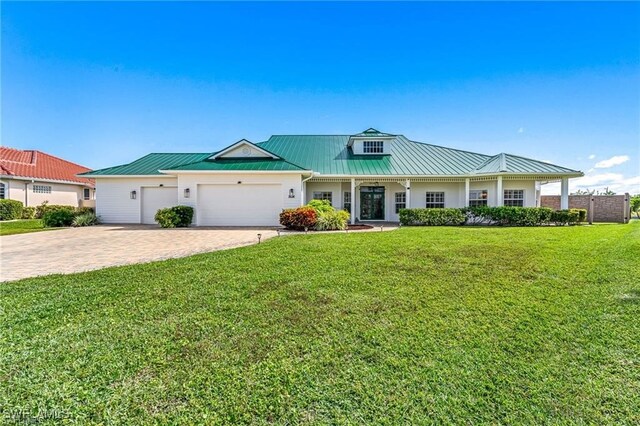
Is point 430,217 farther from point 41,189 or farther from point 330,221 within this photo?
point 41,189

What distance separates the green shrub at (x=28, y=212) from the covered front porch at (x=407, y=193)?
20.4 meters

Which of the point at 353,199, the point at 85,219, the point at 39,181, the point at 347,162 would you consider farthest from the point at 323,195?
the point at 39,181

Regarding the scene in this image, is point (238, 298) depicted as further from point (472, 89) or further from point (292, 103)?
point (292, 103)

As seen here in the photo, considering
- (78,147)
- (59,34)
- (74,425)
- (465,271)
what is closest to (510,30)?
(465,271)

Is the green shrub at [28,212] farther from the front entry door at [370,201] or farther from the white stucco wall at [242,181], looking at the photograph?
the front entry door at [370,201]

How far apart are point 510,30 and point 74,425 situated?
1582cm

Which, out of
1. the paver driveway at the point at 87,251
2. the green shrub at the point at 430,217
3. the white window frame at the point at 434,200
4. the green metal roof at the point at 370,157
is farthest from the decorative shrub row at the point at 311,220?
the white window frame at the point at 434,200

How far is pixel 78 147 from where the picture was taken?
17609mm

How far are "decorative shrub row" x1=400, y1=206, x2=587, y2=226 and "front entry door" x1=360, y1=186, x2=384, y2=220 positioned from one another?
3404mm

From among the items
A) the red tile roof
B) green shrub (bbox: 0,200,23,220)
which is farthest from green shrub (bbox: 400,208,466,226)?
green shrub (bbox: 0,200,23,220)

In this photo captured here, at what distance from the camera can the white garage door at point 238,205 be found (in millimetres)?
15422

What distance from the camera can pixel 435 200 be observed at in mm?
18406

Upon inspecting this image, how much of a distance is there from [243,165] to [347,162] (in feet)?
22.3

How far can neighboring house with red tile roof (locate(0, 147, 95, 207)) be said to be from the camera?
20.5 m
